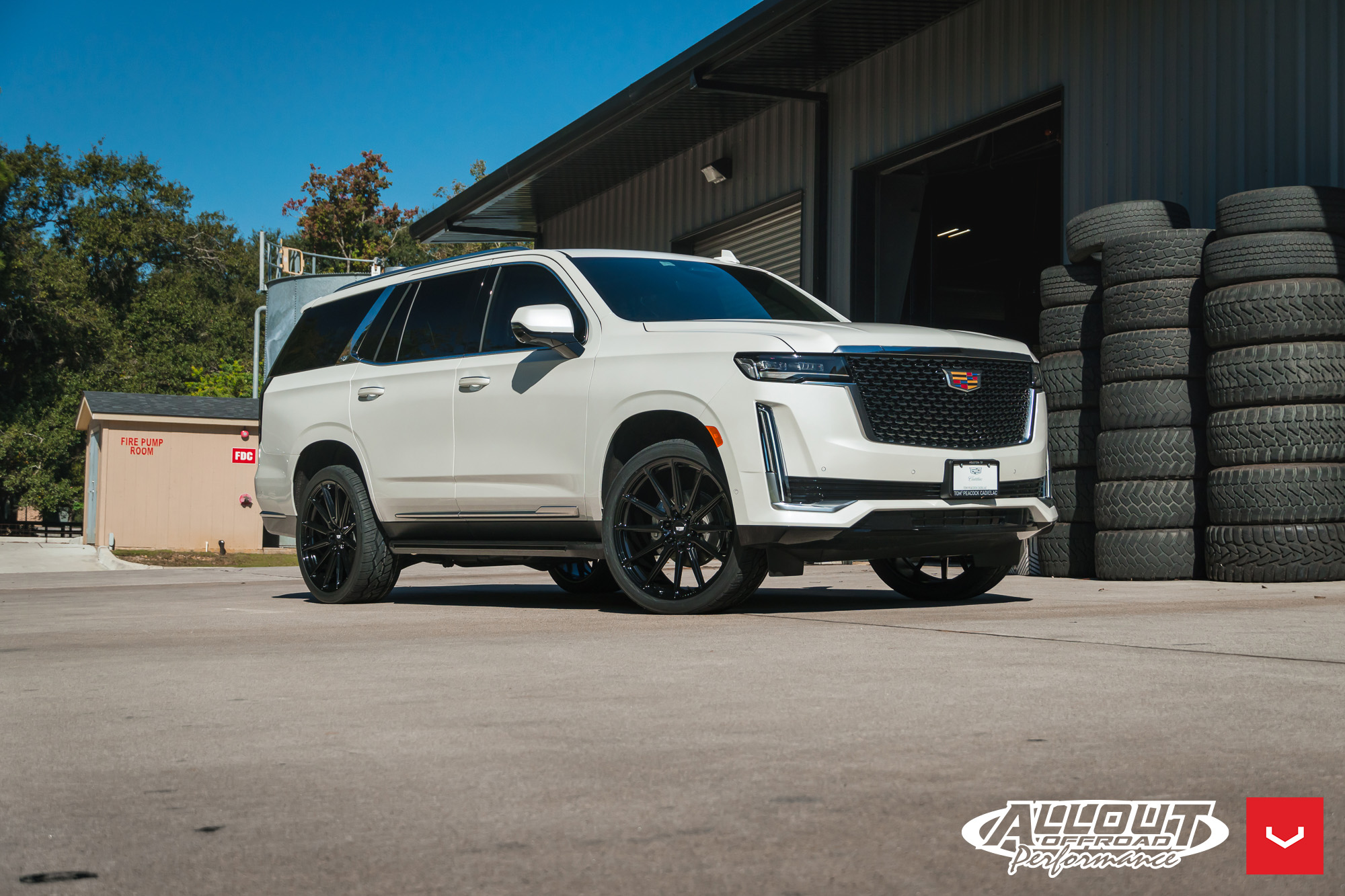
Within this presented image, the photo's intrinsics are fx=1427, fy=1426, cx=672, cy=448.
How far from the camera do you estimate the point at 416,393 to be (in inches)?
317

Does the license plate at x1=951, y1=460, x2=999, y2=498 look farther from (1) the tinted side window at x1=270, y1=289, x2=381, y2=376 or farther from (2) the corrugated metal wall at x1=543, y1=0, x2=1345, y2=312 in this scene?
(2) the corrugated metal wall at x1=543, y1=0, x2=1345, y2=312

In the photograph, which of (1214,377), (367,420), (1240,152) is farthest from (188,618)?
(1240,152)

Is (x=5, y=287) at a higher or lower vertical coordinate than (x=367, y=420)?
higher

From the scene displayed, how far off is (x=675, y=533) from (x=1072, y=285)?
205 inches

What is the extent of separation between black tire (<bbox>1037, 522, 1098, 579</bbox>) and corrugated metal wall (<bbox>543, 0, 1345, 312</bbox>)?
2.59 m

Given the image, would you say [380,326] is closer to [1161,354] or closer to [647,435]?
[647,435]

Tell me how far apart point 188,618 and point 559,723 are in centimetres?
464

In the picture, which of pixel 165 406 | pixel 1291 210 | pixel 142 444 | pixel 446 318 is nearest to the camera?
pixel 446 318

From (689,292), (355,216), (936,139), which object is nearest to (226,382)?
(355,216)

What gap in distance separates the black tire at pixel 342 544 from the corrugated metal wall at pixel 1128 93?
672 centimetres

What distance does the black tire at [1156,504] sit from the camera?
9.49m

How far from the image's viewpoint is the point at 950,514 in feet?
21.4

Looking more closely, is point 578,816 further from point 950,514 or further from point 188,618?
point 188,618

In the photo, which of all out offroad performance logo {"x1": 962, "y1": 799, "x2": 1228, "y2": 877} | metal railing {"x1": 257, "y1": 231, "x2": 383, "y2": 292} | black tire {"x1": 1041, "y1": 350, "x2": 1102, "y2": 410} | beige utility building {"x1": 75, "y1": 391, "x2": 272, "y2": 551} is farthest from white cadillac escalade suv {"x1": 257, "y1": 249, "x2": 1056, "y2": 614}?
metal railing {"x1": 257, "y1": 231, "x2": 383, "y2": 292}
